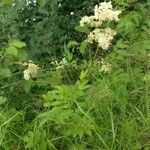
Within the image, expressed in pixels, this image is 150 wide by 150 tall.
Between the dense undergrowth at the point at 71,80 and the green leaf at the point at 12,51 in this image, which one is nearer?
the dense undergrowth at the point at 71,80

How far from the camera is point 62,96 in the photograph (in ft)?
9.61

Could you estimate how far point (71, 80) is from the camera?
12.1 ft

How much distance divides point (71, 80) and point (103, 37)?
447 mm

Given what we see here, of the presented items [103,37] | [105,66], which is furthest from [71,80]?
[103,37]

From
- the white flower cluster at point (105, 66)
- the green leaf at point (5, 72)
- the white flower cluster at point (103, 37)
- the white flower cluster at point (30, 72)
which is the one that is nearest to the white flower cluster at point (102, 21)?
the white flower cluster at point (103, 37)

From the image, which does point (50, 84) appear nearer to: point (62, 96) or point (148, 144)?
point (62, 96)

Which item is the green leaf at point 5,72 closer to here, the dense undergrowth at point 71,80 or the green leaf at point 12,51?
the dense undergrowth at point 71,80

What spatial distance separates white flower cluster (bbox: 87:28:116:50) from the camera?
338 centimetres

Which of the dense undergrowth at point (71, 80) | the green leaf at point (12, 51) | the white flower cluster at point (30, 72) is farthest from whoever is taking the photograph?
the white flower cluster at point (30, 72)

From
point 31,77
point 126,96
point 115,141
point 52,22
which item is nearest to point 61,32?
point 52,22

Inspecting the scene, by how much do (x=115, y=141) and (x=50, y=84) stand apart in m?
0.76

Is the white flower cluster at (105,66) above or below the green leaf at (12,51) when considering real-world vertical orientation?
below

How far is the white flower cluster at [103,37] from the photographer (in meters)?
3.38

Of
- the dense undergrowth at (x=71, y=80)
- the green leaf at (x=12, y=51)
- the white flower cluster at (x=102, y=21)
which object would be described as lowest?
the dense undergrowth at (x=71, y=80)
